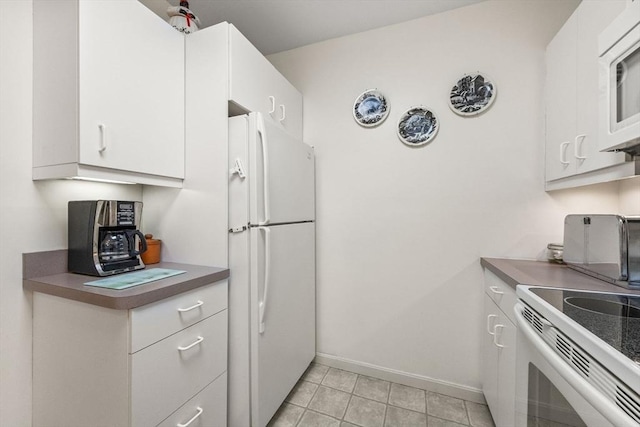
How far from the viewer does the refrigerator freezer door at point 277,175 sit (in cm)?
139

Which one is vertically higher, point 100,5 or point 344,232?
→ point 100,5

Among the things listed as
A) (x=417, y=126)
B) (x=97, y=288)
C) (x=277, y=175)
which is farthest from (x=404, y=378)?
(x=97, y=288)

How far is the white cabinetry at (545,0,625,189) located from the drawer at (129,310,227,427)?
1.91 meters

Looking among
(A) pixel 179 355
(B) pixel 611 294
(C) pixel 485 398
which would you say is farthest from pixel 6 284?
(C) pixel 485 398

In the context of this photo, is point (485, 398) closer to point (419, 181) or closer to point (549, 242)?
point (549, 242)

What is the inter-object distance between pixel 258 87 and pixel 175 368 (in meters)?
1.56

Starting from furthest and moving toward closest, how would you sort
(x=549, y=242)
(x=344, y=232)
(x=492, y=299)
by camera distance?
1. (x=344, y=232)
2. (x=549, y=242)
3. (x=492, y=299)

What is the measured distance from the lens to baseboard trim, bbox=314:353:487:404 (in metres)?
1.75

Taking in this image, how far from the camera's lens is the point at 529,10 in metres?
1.65

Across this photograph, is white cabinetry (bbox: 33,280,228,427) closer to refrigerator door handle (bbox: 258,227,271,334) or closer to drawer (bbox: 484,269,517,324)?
refrigerator door handle (bbox: 258,227,271,334)

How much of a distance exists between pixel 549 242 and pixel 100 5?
2664 mm

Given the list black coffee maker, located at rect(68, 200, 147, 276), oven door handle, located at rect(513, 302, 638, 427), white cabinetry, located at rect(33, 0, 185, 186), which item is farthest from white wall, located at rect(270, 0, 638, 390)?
black coffee maker, located at rect(68, 200, 147, 276)

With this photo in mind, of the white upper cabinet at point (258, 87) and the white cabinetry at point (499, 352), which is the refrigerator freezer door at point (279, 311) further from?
the white cabinetry at point (499, 352)

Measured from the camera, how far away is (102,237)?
4.00ft
